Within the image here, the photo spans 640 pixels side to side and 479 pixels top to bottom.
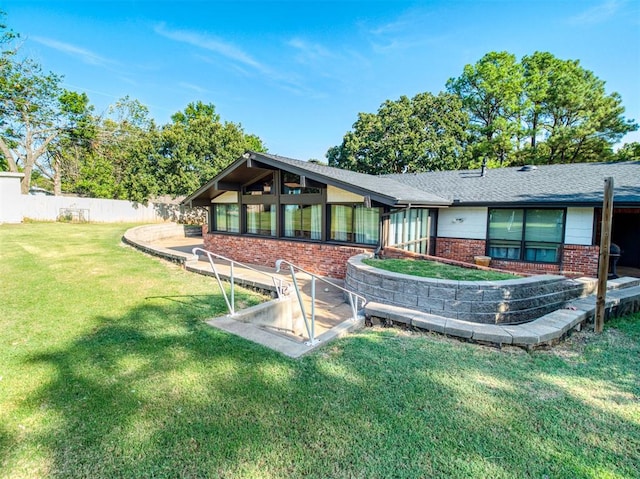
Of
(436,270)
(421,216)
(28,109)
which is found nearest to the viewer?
(436,270)

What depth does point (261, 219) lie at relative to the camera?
1048cm

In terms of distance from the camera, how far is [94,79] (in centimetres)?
2544

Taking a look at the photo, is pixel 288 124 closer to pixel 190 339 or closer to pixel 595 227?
pixel 595 227

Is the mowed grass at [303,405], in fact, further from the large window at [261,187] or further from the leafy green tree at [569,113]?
the leafy green tree at [569,113]

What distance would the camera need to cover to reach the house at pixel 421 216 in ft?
26.7

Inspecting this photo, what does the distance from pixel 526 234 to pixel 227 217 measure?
927 centimetres

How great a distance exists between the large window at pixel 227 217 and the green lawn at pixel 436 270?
5.60m

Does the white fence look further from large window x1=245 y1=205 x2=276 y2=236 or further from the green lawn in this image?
the green lawn

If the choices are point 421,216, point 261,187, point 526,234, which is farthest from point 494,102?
point 261,187

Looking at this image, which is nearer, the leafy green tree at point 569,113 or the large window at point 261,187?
the large window at point 261,187

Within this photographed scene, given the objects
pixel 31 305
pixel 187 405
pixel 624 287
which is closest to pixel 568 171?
pixel 624 287

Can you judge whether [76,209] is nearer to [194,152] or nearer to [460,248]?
[194,152]

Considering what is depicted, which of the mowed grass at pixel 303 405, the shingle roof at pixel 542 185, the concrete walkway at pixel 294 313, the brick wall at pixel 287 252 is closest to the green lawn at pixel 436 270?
the concrete walkway at pixel 294 313

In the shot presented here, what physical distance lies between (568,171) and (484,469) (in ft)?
39.0
